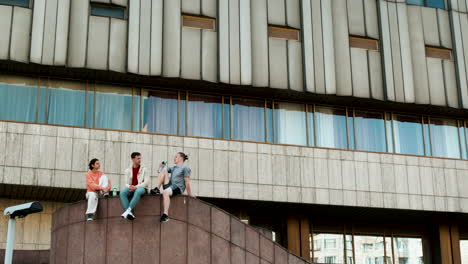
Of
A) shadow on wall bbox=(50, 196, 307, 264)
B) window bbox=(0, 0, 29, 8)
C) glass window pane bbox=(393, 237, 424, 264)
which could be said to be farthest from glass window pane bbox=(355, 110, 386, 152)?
window bbox=(0, 0, 29, 8)

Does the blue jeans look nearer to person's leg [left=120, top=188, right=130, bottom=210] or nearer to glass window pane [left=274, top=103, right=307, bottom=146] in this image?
person's leg [left=120, top=188, right=130, bottom=210]

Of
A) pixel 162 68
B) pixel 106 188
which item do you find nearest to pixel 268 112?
pixel 162 68

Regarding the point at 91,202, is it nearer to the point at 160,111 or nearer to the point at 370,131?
the point at 160,111

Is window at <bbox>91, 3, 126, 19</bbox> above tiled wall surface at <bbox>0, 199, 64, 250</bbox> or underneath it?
above

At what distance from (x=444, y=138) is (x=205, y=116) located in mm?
10244

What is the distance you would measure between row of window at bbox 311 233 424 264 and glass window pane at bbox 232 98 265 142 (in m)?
4.83

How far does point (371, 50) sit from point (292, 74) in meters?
3.66

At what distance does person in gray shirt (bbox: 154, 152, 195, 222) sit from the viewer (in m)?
16.8

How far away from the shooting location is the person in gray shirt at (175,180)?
16781 mm

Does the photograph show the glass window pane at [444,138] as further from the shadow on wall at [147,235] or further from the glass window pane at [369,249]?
the shadow on wall at [147,235]

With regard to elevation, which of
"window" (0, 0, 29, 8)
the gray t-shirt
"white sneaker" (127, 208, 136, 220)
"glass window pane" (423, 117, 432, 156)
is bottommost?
"white sneaker" (127, 208, 136, 220)

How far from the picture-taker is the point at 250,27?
27.9 meters

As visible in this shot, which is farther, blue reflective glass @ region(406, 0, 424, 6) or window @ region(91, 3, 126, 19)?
blue reflective glass @ region(406, 0, 424, 6)

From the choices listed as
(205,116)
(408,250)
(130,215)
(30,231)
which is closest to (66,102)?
(30,231)
